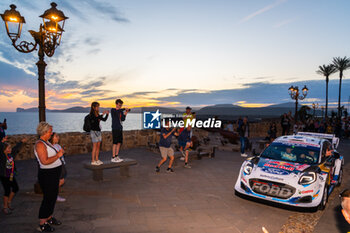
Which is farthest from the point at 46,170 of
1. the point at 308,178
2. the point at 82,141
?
the point at 82,141

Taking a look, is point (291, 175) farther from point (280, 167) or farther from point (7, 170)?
point (7, 170)

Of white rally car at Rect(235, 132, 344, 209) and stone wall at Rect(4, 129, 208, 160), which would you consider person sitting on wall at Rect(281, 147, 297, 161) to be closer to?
white rally car at Rect(235, 132, 344, 209)

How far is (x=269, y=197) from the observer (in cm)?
527

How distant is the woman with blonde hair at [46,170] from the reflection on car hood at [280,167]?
170 inches

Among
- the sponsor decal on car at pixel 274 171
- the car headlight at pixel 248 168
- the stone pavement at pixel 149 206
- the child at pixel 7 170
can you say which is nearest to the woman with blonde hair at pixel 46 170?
the stone pavement at pixel 149 206

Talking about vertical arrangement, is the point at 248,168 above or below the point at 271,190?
above

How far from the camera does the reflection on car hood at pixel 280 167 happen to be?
218 inches

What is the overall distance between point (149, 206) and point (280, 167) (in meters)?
3.12

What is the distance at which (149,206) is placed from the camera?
Answer: 18.1 ft

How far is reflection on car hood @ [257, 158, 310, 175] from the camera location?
5.53 meters

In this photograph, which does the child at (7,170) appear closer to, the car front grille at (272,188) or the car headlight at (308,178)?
the car front grille at (272,188)

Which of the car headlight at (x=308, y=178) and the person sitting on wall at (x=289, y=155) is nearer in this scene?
the car headlight at (x=308, y=178)

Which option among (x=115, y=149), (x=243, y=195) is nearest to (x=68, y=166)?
(x=115, y=149)

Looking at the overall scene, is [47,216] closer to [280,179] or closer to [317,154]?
[280,179]
